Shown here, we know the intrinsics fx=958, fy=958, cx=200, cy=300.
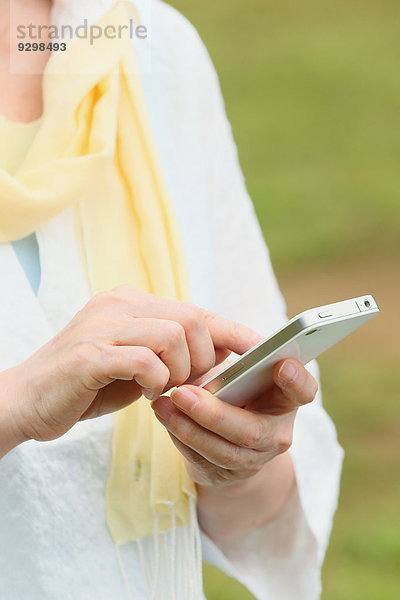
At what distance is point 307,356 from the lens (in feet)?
2.82

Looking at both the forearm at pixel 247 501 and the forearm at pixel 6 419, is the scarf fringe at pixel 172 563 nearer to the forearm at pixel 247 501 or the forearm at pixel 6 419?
the forearm at pixel 247 501

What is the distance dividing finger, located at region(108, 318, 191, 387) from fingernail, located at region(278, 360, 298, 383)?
80 mm

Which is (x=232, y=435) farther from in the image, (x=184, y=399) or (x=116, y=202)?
(x=116, y=202)

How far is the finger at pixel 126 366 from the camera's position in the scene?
72 cm

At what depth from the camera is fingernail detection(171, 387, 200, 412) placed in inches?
30.8

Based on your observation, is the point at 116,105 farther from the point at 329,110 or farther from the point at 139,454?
the point at 329,110

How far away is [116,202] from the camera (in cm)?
103

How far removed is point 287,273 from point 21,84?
2.49 meters

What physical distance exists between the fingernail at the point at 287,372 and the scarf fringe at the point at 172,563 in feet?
0.76

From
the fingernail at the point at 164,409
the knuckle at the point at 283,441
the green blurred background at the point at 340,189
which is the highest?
the fingernail at the point at 164,409

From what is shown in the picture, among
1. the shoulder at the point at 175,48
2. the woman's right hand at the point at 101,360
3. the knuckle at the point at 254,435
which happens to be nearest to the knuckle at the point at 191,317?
the woman's right hand at the point at 101,360

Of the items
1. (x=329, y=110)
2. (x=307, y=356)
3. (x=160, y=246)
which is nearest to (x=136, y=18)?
(x=160, y=246)

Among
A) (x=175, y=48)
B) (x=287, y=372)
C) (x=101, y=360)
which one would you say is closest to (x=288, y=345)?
(x=287, y=372)

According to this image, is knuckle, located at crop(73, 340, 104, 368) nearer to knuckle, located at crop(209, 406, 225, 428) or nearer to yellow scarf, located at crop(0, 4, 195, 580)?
knuckle, located at crop(209, 406, 225, 428)
